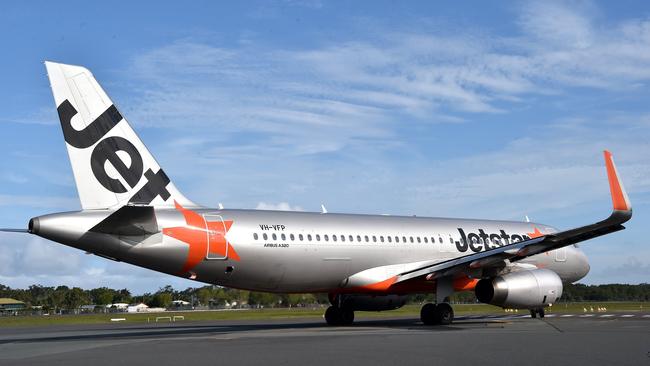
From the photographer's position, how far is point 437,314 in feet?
83.9

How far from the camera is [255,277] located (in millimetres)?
23531

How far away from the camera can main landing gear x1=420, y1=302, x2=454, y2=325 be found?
83.9 ft

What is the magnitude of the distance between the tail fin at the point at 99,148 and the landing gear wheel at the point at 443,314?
10175 mm

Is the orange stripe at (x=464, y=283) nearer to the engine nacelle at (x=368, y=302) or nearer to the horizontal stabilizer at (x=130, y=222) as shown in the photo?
the engine nacelle at (x=368, y=302)

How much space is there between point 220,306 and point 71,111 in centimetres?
5659

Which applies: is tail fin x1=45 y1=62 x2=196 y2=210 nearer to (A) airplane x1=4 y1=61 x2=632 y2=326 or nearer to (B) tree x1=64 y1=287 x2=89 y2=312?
(A) airplane x1=4 y1=61 x2=632 y2=326

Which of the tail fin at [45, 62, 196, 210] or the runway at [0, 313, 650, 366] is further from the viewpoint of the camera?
the tail fin at [45, 62, 196, 210]

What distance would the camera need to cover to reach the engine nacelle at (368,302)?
27.8 meters

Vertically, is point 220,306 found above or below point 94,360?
above

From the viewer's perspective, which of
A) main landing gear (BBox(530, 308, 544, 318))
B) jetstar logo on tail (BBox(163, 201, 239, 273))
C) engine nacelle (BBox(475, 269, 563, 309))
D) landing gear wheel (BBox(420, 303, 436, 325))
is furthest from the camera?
→ main landing gear (BBox(530, 308, 544, 318))

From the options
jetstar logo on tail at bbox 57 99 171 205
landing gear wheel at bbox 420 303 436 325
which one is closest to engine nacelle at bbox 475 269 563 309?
Answer: landing gear wheel at bbox 420 303 436 325

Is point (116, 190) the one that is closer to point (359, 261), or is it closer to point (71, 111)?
point (71, 111)

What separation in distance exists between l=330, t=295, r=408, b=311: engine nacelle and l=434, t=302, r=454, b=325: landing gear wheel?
8.96 ft

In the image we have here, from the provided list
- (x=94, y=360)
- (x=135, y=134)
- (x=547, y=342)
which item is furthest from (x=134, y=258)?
(x=547, y=342)
